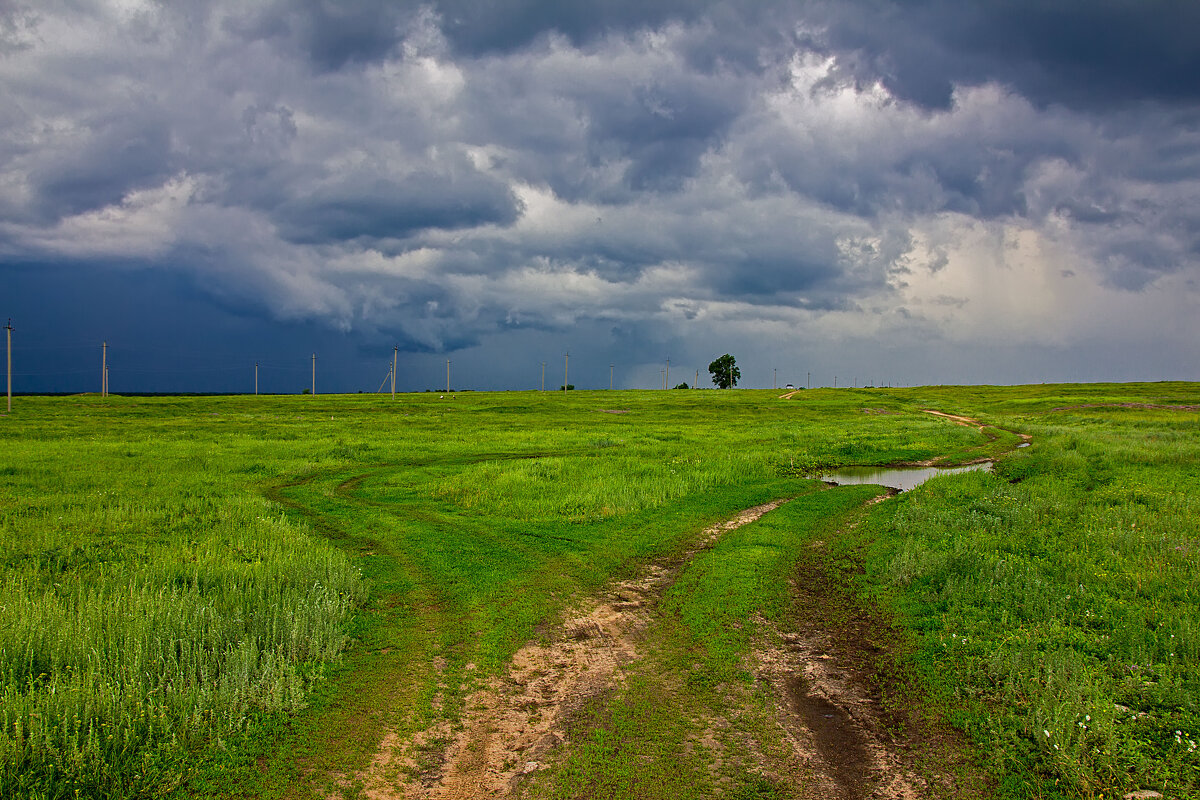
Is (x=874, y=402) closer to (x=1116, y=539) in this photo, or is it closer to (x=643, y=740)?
(x=1116, y=539)

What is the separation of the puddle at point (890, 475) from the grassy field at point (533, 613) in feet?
10.8

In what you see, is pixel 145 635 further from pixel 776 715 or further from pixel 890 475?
pixel 890 475

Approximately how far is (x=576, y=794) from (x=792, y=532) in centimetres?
1238

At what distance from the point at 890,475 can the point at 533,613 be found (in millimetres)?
25137

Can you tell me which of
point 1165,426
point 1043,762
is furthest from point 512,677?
point 1165,426

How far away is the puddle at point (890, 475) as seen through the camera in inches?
1116

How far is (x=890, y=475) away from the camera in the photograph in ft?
103

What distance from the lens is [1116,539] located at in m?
14.5

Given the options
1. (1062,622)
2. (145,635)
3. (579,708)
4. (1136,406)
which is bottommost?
(579,708)

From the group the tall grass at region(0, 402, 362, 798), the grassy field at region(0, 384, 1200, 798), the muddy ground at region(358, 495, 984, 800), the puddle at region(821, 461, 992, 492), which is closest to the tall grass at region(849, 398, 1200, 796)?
the grassy field at region(0, 384, 1200, 798)

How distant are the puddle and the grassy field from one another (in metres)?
3.30

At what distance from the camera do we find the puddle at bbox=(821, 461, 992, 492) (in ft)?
93.0

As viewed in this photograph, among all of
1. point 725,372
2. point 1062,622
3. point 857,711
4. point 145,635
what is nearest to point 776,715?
point 857,711

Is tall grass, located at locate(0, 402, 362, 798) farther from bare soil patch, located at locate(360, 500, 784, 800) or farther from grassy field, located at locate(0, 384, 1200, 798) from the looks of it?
bare soil patch, located at locate(360, 500, 784, 800)
